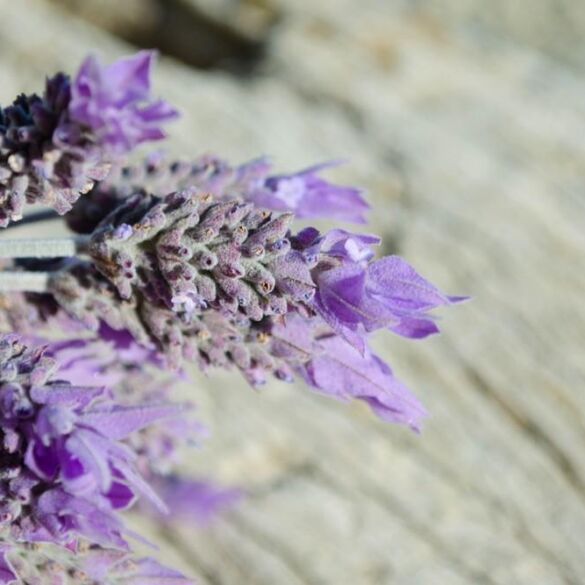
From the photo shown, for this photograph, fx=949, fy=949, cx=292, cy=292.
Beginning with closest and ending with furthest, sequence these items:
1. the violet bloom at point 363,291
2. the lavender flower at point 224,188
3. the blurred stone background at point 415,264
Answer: the violet bloom at point 363,291 < the lavender flower at point 224,188 < the blurred stone background at point 415,264

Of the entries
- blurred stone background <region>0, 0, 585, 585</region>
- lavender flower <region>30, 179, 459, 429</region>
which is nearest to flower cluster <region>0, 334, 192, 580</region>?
lavender flower <region>30, 179, 459, 429</region>

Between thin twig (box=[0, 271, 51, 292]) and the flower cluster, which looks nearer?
the flower cluster

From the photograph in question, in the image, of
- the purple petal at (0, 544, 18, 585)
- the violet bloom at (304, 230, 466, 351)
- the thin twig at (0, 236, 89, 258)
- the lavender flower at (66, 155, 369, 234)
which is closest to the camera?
Answer: the violet bloom at (304, 230, 466, 351)

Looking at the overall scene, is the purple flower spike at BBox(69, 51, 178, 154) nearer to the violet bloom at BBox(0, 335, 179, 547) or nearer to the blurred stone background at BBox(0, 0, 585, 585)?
the violet bloom at BBox(0, 335, 179, 547)

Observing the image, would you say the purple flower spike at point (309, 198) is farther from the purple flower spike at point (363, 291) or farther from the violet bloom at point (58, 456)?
the violet bloom at point (58, 456)

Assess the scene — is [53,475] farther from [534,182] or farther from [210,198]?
[534,182]

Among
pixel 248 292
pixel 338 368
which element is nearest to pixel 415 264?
pixel 338 368

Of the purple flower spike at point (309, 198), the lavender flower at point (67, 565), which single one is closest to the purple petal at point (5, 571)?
the lavender flower at point (67, 565)

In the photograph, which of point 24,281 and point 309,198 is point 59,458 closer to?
point 24,281
